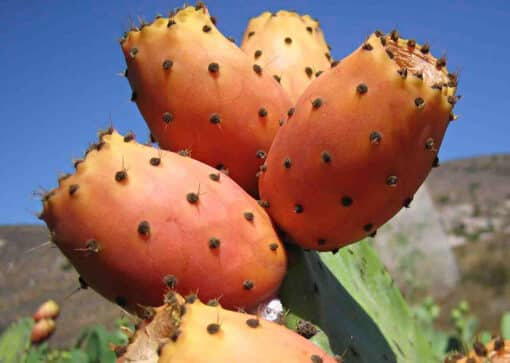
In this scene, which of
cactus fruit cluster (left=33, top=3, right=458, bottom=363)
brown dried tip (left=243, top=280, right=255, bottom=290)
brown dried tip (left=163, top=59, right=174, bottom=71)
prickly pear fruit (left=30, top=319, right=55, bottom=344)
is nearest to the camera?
cactus fruit cluster (left=33, top=3, right=458, bottom=363)

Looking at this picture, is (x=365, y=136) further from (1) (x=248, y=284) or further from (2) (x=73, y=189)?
(2) (x=73, y=189)

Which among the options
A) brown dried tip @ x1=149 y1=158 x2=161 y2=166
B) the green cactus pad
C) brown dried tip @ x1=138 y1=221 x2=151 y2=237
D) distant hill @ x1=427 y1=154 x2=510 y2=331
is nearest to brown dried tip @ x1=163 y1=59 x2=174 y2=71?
brown dried tip @ x1=149 y1=158 x2=161 y2=166

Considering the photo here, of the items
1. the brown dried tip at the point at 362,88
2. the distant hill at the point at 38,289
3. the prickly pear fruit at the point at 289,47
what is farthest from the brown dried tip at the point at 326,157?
the distant hill at the point at 38,289

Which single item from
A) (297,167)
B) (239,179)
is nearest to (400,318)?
(239,179)

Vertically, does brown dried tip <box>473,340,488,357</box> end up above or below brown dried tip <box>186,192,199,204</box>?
below

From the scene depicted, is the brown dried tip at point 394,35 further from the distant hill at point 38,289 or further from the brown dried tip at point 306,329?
the distant hill at point 38,289

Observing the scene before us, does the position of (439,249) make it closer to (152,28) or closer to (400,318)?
(400,318)

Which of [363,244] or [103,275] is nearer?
[103,275]

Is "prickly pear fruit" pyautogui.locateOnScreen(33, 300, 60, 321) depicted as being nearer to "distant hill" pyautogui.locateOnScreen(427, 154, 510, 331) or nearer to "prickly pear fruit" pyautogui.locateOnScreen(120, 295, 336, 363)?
"prickly pear fruit" pyautogui.locateOnScreen(120, 295, 336, 363)
